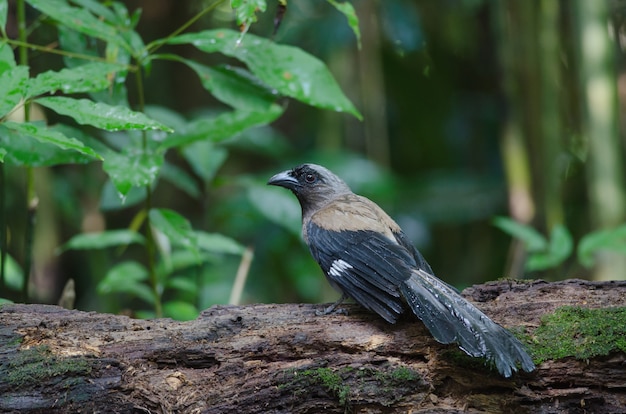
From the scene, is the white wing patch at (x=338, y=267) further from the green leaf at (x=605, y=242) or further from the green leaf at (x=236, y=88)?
the green leaf at (x=605, y=242)

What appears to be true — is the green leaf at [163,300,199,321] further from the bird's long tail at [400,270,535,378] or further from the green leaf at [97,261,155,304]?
the bird's long tail at [400,270,535,378]

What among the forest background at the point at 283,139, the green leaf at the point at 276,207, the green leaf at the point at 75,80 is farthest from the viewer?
the green leaf at the point at 276,207

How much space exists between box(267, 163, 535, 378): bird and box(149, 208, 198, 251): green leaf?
688 mm

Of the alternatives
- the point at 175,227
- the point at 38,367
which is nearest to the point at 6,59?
the point at 175,227

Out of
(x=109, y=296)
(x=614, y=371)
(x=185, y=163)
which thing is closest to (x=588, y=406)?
(x=614, y=371)

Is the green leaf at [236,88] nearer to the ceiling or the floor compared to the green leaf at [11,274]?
nearer to the ceiling

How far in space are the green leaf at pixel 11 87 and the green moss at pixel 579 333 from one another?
2.33 m

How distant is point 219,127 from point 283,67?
507 millimetres

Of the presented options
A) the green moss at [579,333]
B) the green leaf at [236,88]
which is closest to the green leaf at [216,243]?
the green leaf at [236,88]

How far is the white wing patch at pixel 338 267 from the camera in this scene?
3629mm

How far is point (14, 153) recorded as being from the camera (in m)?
3.46

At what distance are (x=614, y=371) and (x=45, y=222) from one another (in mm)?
5576

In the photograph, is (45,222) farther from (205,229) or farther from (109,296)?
(205,229)

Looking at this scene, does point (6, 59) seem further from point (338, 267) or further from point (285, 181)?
point (285, 181)
